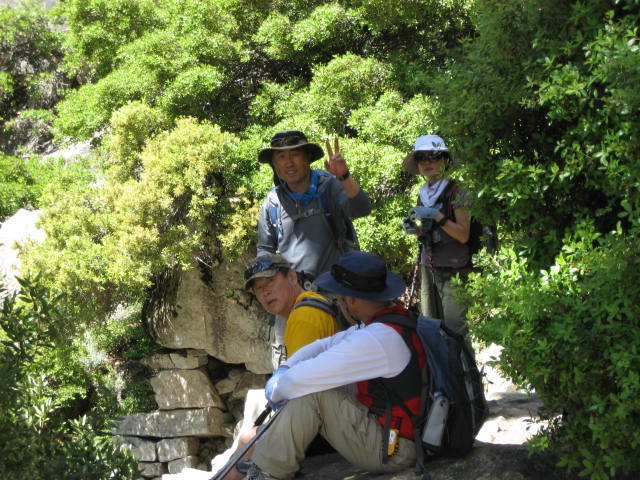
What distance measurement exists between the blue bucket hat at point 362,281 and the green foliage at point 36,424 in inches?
51.8

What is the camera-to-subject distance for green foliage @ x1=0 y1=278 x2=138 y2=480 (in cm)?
271

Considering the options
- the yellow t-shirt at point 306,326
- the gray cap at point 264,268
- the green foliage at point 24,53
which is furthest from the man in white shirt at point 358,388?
the green foliage at point 24,53

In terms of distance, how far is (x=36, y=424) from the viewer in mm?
3182

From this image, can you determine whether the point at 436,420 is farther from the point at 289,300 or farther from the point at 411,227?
the point at 411,227

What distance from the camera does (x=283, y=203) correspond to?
472 cm

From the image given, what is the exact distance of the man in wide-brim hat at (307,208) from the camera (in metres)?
4.59

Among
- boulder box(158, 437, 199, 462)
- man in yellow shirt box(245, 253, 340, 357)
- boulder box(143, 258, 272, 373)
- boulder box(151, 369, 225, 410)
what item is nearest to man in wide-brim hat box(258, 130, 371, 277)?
man in yellow shirt box(245, 253, 340, 357)

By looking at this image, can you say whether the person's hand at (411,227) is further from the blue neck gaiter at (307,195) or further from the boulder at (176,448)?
the boulder at (176,448)

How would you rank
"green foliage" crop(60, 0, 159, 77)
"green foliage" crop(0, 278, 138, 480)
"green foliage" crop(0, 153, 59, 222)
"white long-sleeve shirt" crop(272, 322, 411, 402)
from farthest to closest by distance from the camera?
"green foliage" crop(0, 153, 59, 222)
"green foliage" crop(60, 0, 159, 77)
"white long-sleeve shirt" crop(272, 322, 411, 402)
"green foliage" crop(0, 278, 138, 480)

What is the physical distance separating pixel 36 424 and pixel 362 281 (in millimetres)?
1737

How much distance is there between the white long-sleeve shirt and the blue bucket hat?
0.20m

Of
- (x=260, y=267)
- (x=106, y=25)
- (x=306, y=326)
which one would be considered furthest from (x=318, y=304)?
(x=106, y=25)

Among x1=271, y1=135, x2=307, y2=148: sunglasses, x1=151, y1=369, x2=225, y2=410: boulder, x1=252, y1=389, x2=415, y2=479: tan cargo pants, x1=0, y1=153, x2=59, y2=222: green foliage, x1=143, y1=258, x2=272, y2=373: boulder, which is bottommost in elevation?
x1=151, y1=369, x2=225, y2=410: boulder

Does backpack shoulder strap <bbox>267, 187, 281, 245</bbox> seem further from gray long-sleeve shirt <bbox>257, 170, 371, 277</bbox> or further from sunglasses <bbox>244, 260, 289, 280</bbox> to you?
sunglasses <bbox>244, 260, 289, 280</bbox>
